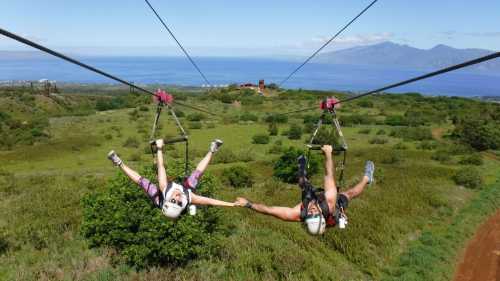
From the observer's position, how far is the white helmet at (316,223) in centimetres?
906

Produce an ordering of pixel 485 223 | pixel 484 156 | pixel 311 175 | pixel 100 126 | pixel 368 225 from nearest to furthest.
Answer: pixel 368 225 → pixel 485 223 → pixel 311 175 → pixel 484 156 → pixel 100 126

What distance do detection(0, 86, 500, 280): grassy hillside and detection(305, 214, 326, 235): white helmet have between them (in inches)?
431

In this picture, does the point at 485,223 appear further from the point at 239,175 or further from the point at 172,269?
the point at 172,269

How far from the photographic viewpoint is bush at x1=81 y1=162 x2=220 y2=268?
19.5 metres

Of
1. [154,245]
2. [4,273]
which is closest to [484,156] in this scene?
[154,245]

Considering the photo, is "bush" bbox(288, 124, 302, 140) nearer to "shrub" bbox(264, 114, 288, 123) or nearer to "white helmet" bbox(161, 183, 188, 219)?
"shrub" bbox(264, 114, 288, 123)

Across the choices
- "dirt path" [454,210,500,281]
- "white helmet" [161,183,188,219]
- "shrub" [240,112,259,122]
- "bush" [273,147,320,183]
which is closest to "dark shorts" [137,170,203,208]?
"white helmet" [161,183,188,219]

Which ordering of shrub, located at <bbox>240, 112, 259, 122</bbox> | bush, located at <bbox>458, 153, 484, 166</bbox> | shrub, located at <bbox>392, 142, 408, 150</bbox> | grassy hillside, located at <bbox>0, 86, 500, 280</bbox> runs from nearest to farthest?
grassy hillside, located at <bbox>0, 86, 500, 280</bbox>, bush, located at <bbox>458, 153, 484, 166</bbox>, shrub, located at <bbox>392, 142, 408, 150</bbox>, shrub, located at <bbox>240, 112, 259, 122</bbox>

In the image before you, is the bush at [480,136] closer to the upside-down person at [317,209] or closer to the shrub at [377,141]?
the shrub at [377,141]

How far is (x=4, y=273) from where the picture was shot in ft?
64.1

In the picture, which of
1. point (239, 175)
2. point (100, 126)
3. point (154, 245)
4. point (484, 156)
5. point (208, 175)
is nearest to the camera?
point (154, 245)

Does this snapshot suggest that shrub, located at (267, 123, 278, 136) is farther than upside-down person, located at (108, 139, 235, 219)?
Yes

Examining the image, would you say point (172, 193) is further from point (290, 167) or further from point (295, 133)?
point (295, 133)

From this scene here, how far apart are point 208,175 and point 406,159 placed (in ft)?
95.9
